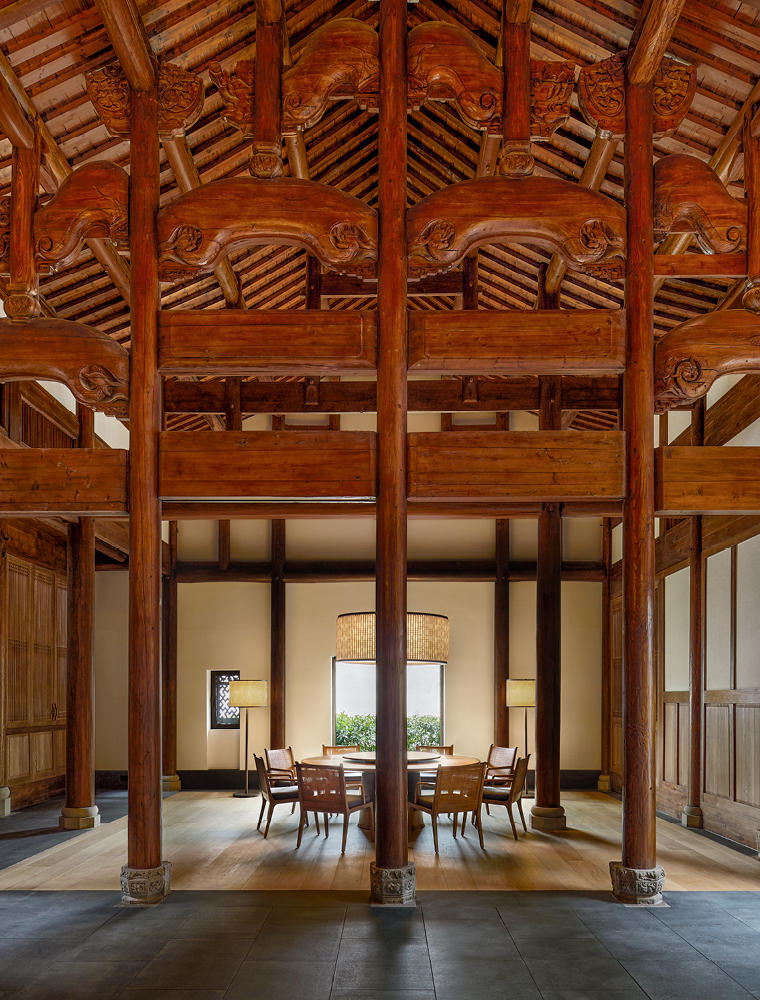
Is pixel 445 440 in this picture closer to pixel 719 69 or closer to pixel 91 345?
pixel 91 345

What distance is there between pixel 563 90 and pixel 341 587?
7.89 m

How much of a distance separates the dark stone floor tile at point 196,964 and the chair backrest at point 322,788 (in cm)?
263

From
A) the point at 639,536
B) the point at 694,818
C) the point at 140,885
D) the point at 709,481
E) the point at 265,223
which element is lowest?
the point at 694,818

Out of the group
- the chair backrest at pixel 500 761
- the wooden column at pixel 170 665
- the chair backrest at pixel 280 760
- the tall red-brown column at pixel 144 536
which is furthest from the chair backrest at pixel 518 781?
the wooden column at pixel 170 665

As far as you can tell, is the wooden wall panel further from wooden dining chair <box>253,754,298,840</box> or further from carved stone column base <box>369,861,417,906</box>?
wooden dining chair <box>253,754,298,840</box>

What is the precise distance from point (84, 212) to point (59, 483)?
5.77 feet

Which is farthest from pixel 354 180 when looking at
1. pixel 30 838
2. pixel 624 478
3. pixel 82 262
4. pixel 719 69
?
pixel 30 838

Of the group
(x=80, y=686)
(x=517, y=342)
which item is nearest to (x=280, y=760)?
(x=80, y=686)

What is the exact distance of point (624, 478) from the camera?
6090 millimetres

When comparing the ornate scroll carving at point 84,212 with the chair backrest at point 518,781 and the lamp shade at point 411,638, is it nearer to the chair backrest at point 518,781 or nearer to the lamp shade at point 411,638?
the lamp shade at point 411,638

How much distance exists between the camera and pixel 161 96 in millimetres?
6293

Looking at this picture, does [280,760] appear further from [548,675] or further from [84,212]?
[84,212]

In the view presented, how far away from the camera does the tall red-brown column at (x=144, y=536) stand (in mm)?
5922

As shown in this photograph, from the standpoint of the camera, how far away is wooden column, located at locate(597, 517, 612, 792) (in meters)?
12.5
